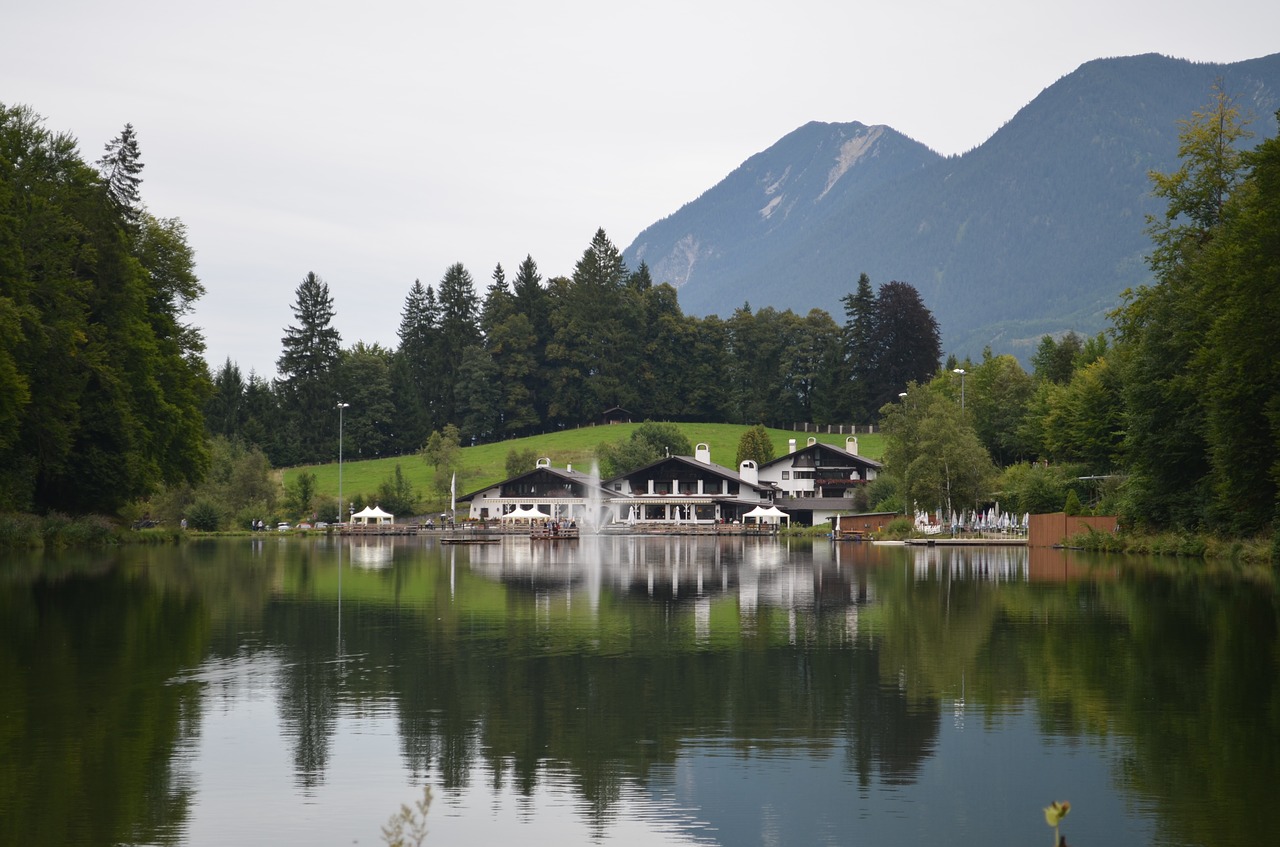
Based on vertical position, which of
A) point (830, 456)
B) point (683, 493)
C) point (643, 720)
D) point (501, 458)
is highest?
point (501, 458)

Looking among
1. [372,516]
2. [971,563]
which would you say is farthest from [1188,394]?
[372,516]

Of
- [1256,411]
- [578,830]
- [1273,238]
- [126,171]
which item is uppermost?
[126,171]

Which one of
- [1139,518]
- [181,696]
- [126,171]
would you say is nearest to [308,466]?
[126,171]

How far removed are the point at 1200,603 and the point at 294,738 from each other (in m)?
20.5

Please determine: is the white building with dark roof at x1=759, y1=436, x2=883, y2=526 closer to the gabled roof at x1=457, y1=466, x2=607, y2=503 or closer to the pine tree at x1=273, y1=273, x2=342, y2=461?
the gabled roof at x1=457, y1=466, x2=607, y2=503

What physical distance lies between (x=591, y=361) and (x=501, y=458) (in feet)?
77.8

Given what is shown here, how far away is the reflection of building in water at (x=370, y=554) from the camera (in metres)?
50.1

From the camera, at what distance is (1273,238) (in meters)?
37.2

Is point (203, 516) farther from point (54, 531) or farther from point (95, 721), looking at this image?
point (95, 721)

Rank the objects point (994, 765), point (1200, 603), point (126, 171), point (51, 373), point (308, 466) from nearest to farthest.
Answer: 1. point (994, 765)
2. point (1200, 603)
3. point (51, 373)
4. point (126, 171)
5. point (308, 466)

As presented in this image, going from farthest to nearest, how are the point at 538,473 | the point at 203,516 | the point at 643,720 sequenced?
the point at 538,473 < the point at 203,516 < the point at 643,720

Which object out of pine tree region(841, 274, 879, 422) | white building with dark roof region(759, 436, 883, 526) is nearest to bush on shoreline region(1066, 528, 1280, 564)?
white building with dark roof region(759, 436, 883, 526)

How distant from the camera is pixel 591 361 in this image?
14800 cm

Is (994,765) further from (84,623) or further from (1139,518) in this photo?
(1139,518)
